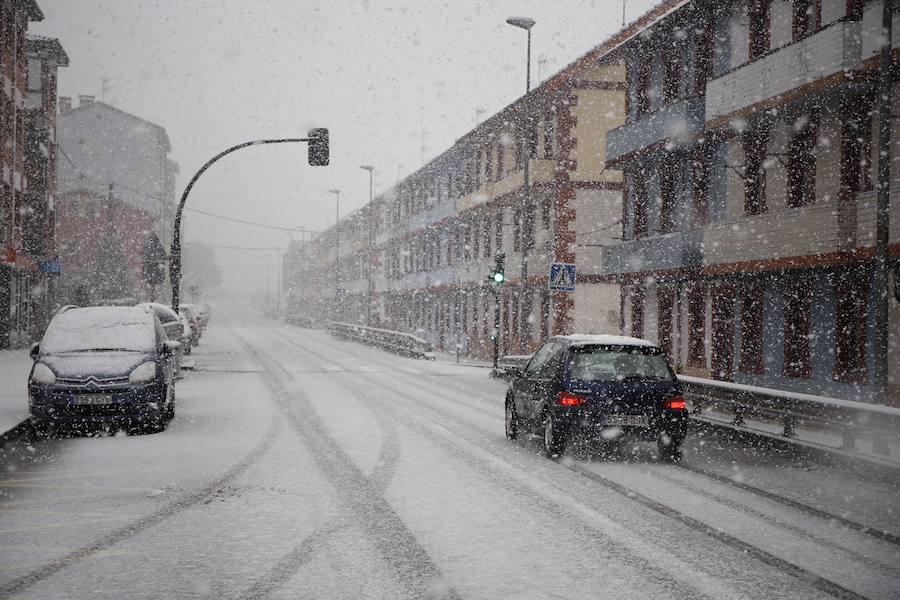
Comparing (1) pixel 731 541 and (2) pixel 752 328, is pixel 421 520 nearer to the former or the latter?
(1) pixel 731 541

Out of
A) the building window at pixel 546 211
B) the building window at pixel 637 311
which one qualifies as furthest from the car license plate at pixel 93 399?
the building window at pixel 546 211

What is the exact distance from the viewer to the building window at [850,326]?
1953 cm

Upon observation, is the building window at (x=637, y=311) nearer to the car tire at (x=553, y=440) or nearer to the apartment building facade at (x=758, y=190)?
the apartment building facade at (x=758, y=190)

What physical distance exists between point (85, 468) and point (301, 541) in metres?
4.40

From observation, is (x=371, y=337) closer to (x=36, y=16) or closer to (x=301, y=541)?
(x=36, y=16)

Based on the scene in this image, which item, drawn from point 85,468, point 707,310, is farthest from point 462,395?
point 85,468

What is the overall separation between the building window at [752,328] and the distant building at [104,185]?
49322mm

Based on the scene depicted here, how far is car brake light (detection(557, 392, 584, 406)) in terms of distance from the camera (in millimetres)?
11530

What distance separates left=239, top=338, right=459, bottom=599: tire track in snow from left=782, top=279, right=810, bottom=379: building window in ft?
37.2

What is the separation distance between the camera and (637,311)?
30.8 m

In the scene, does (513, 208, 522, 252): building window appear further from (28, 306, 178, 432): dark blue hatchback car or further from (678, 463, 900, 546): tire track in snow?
(678, 463, 900, 546): tire track in snow

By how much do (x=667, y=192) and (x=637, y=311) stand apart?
13.9ft

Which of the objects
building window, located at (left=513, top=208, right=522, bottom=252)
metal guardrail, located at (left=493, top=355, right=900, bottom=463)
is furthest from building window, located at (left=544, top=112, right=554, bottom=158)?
metal guardrail, located at (left=493, top=355, right=900, bottom=463)

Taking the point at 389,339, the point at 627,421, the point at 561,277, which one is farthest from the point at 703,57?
the point at 389,339
